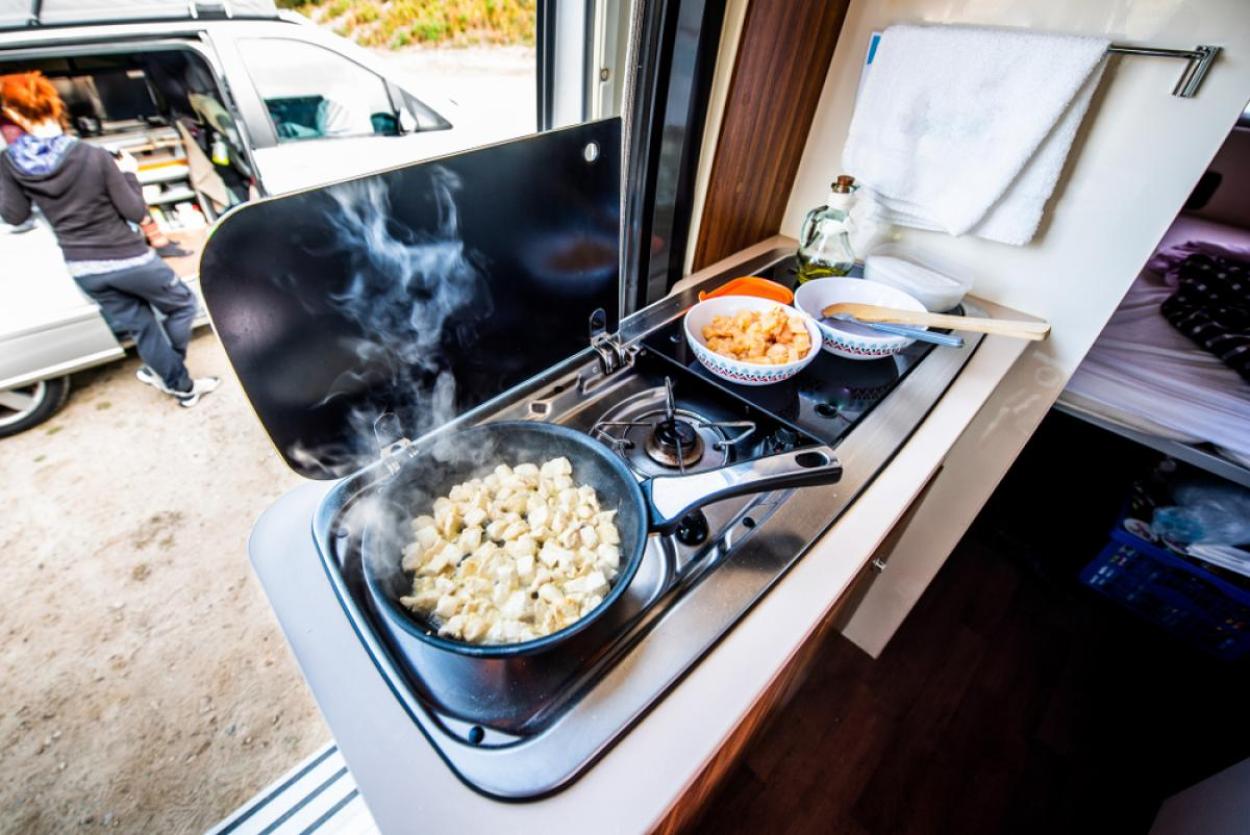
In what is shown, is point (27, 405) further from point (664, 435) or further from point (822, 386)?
point (822, 386)

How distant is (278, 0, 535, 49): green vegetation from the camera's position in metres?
1.01

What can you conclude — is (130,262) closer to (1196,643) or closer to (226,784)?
(226,784)

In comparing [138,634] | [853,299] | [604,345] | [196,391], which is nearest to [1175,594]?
[853,299]

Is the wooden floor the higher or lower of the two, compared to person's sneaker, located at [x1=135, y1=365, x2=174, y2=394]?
higher

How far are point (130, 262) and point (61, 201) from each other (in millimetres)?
276

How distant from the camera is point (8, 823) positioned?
126cm

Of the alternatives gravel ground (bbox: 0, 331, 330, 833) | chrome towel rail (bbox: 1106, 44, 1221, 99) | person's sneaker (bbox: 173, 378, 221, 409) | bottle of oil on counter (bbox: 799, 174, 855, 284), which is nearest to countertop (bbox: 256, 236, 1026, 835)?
bottle of oil on counter (bbox: 799, 174, 855, 284)

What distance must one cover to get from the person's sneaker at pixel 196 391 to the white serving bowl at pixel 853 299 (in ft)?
8.87

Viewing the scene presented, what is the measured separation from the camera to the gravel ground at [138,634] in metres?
1.33

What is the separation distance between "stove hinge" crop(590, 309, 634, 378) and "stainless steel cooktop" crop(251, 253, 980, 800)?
0.01 m

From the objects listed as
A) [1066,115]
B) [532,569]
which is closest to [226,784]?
[532,569]

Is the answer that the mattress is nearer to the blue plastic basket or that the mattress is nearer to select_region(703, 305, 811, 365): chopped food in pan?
the blue plastic basket

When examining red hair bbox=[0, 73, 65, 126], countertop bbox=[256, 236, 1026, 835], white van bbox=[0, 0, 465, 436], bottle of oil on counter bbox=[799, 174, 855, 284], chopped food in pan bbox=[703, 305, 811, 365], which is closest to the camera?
countertop bbox=[256, 236, 1026, 835]

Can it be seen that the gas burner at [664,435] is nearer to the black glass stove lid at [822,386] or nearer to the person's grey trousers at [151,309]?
the black glass stove lid at [822,386]
